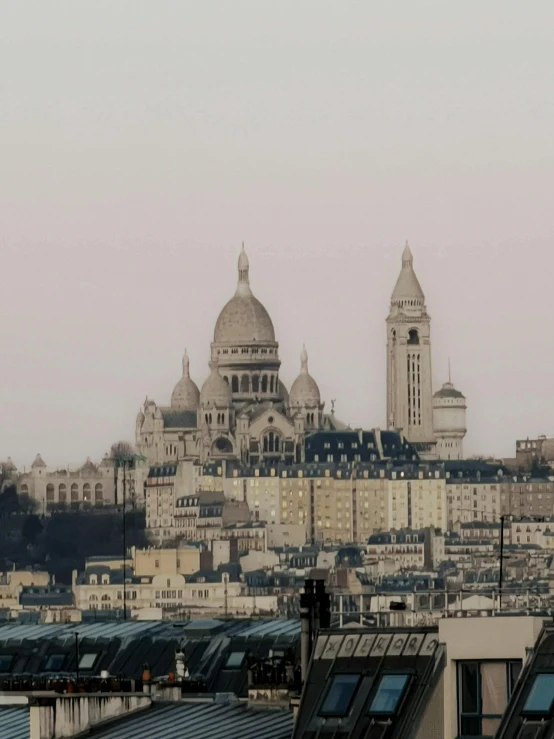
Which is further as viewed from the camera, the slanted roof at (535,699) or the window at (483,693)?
the window at (483,693)

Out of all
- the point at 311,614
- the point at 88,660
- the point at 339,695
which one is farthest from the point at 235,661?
the point at 339,695

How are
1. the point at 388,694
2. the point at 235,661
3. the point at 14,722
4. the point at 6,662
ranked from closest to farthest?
the point at 388,694 < the point at 14,722 < the point at 235,661 < the point at 6,662

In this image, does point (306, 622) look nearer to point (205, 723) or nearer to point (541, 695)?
point (205, 723)

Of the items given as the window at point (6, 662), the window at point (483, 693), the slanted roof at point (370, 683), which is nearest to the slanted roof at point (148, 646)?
the window at point (6, 662)

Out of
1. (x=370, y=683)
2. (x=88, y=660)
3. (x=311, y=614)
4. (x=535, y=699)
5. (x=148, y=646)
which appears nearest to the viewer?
(x=535, y=699)

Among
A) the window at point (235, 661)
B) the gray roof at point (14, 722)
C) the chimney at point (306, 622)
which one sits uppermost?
the chimney at point (306, 622)

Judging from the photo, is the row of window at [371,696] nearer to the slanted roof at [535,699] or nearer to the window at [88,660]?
the slanted roof at [535,699]

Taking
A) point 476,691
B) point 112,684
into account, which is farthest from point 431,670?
point 112,684
